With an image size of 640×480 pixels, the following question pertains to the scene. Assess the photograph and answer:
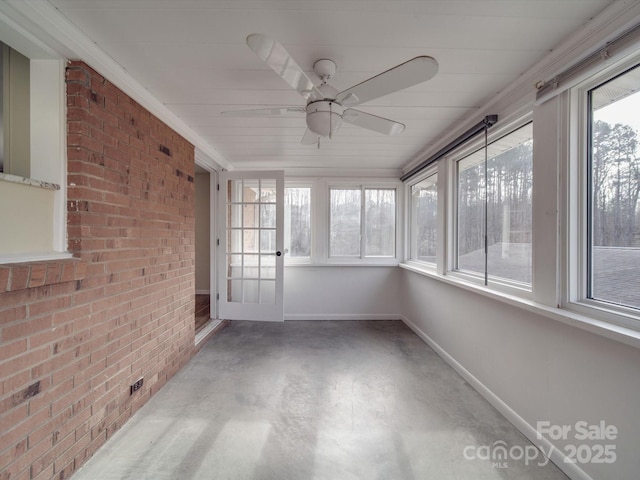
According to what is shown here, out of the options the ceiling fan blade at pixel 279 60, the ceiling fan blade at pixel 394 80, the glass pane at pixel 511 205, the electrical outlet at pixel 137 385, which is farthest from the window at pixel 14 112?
the glass pane at pixel 511 205

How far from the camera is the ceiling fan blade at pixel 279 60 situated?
98cm

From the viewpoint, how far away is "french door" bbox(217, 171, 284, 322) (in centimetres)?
332

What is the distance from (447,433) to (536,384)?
24.2 inches

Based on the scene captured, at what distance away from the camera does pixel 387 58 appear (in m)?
→ 1.49

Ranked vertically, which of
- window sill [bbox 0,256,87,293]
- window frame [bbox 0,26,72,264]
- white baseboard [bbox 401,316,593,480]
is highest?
window frame [bbox 0,26,72,264]

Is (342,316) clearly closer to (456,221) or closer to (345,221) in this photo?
(345,221)

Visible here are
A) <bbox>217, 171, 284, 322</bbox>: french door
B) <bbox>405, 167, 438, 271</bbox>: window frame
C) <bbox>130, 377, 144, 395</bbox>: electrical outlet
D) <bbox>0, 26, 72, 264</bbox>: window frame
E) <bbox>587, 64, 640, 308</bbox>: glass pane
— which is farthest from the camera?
<bbox>217, 171, 284, 322</bbox>: french door

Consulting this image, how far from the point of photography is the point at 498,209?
2053mm

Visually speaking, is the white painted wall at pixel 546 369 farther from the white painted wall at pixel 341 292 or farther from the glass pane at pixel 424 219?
the white painted wall at pixel 341 292

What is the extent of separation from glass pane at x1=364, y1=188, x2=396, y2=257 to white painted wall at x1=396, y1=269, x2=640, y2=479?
1.54 meters

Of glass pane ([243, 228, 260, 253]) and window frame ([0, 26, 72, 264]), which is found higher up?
window frame ([0, 26, 72, 264])

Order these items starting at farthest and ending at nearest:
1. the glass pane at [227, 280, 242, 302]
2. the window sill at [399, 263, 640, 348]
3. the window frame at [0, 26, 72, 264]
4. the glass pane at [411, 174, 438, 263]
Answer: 1. the glass pane at [227, 280, 242, 302]
2. the glass pane at [411, 174, 438, 263]
3. the window frame at [0, 26, 72, 264]
4. the window sill at [399, 263, 640, 348]

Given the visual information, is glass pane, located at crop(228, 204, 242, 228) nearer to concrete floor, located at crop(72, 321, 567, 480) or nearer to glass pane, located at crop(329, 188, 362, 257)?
glass pane, located at crop(329, 188, 362, 257)

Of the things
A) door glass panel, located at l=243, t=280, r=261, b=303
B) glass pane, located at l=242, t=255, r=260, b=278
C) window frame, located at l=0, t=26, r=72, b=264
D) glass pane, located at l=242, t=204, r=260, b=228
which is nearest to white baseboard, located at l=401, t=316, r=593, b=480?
door glass panel, located at l=243, t=280, r=261, b=303
